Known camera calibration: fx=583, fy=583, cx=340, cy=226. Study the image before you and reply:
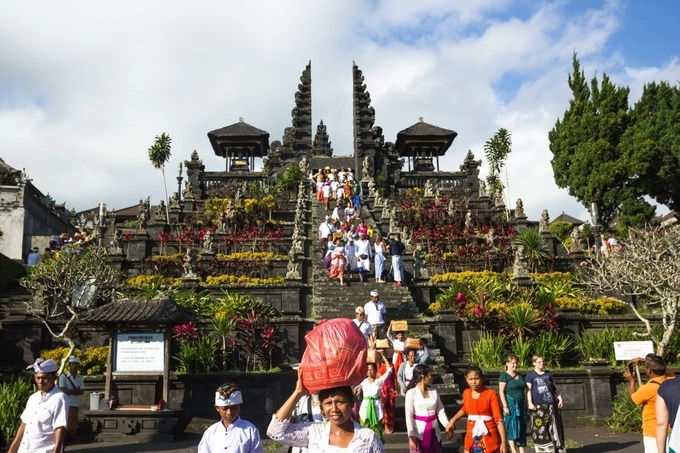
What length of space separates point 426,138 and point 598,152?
43.8 ft

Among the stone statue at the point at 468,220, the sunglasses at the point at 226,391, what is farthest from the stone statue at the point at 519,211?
the sunglasses at the point at 226,391

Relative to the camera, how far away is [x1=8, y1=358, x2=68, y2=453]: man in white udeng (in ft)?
16.9

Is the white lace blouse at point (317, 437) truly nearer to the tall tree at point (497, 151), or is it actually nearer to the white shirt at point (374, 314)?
the white shirt at point (374, 314)

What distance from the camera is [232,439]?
4391mm

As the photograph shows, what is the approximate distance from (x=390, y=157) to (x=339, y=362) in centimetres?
3732

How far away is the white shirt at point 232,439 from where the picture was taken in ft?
14.3

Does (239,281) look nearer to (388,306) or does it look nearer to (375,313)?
(388,306)

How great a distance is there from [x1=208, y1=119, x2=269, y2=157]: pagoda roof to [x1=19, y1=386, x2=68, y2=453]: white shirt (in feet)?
124

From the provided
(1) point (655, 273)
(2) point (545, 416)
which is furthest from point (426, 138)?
(2) point (545, 416)

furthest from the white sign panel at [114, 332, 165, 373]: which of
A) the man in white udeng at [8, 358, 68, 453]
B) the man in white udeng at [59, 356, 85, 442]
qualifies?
the man in white udeng at [8, 358, 68, 453]

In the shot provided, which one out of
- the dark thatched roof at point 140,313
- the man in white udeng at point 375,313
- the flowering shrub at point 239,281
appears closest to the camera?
the dark thatched roof at point 140,313

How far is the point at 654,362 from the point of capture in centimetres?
587

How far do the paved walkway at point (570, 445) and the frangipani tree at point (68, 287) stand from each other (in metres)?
3.44

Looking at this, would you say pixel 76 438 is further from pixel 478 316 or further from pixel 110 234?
pixel 110 234
